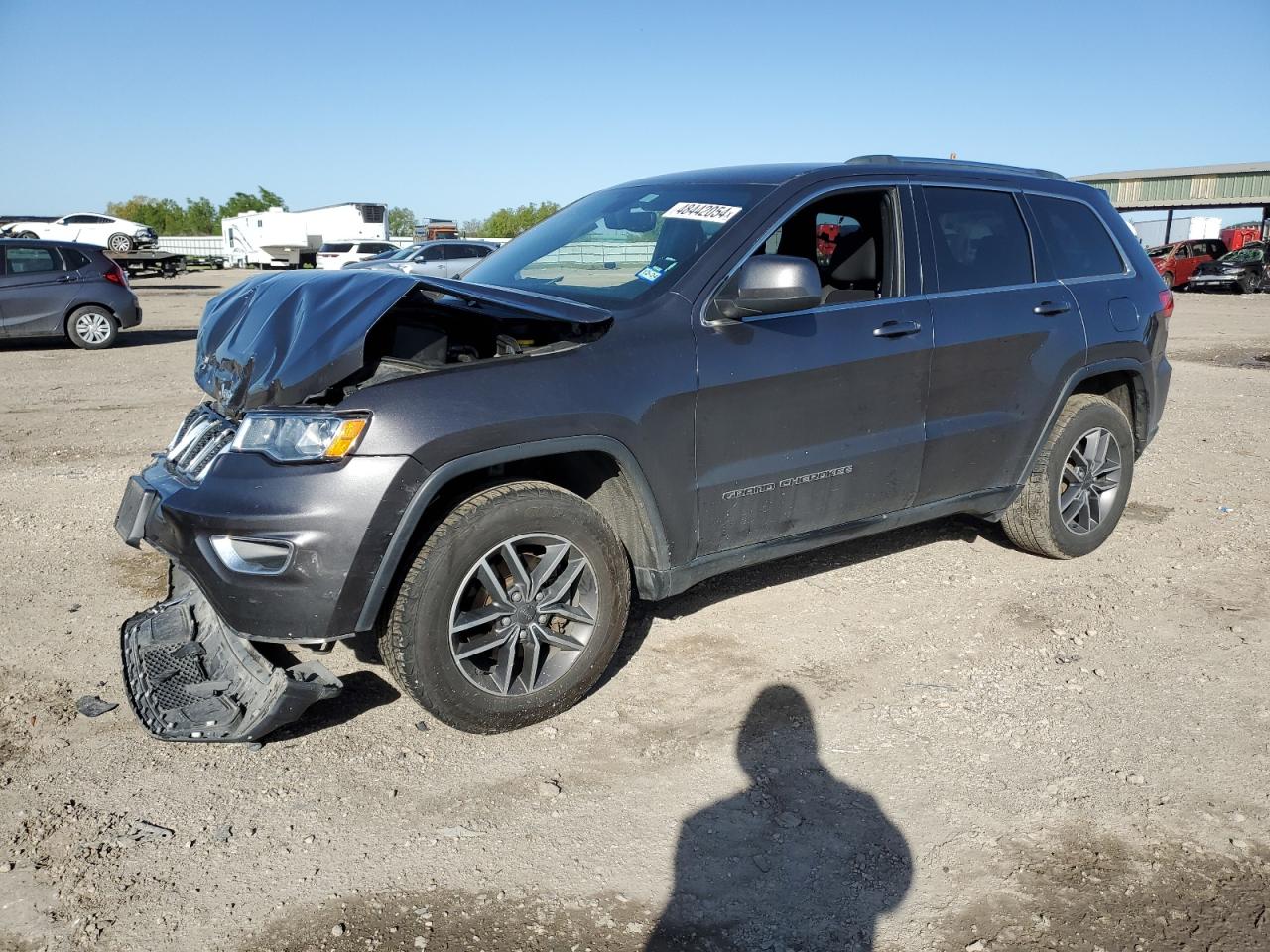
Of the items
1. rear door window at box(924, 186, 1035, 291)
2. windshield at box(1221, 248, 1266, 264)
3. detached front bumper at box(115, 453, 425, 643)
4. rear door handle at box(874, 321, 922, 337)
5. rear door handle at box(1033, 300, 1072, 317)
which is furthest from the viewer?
windshield at box(1221, 248, 1266, 264)

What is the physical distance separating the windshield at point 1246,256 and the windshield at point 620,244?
31.7 metres

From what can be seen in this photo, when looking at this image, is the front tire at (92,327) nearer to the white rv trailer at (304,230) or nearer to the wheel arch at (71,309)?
the wheel arch at (71,309)

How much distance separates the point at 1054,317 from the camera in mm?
4797

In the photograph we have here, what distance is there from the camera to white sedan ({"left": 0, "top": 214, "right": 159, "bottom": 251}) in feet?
124

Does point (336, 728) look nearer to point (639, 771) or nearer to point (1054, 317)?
point (639, 771)

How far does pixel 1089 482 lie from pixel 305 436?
401 centimetres

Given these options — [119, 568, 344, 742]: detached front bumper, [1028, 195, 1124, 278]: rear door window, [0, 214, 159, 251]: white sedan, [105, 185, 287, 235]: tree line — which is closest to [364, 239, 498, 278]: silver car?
[0, 214, 159, 251]: white sedan

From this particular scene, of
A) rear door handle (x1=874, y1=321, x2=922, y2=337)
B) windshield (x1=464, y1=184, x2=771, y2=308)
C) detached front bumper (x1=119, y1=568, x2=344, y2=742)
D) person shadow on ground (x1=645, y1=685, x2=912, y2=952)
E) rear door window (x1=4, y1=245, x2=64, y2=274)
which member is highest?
rear door window (x1=4, y1=245, x2=64, y2=274)

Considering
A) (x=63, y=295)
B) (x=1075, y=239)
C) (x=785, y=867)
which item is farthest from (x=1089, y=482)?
(x=63, y=295)

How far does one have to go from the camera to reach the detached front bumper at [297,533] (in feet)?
10.1

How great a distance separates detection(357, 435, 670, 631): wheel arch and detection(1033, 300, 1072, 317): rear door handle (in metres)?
2.28

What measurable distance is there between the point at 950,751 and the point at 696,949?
133 centimetres

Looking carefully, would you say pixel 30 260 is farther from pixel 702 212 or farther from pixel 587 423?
pixel 587 423

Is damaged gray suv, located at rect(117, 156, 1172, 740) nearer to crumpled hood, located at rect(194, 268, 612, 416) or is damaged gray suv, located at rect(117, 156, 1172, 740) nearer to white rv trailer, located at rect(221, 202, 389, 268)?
crumpled hood, located at rect(194, 268, 612, 416)
